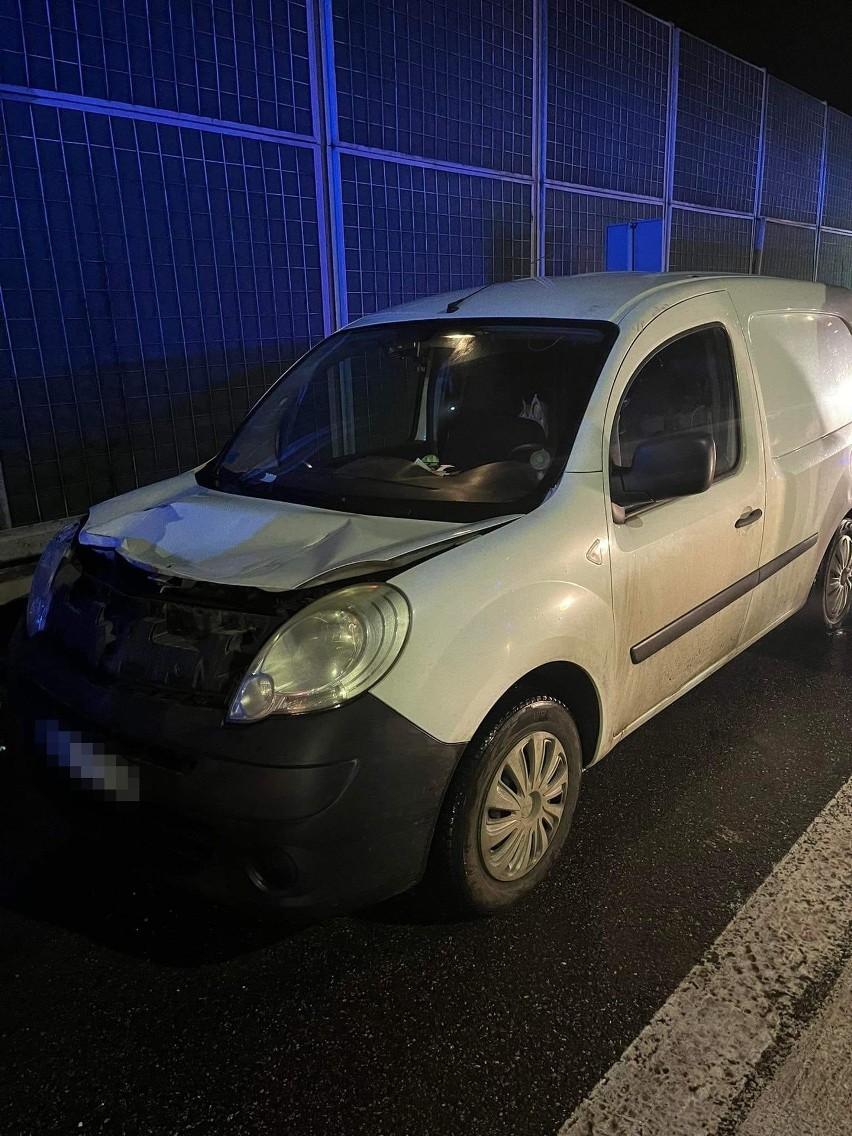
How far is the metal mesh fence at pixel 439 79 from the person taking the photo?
20.5 feet

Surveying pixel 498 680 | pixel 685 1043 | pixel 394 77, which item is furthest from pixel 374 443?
pixel 394 77

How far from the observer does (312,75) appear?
5984 millimetres

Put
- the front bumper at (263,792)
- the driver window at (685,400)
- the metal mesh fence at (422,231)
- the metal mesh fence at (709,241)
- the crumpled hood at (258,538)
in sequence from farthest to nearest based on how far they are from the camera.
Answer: the metal mesh fence at (709,241) < the metal mesh fence at (422,231) < the driver window at (685,400) < the crumpled hood at (258,538) < the front bumper at (263,792)

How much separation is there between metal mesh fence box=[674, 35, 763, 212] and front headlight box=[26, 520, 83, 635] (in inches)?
378

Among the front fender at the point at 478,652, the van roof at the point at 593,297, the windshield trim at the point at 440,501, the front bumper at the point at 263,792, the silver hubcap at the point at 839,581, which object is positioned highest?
the van roof at the point at 593,297

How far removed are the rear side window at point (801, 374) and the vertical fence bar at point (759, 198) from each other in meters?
8.23

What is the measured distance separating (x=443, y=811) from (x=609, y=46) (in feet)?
29.3

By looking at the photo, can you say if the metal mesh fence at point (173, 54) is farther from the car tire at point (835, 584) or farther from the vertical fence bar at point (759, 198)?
the vertical fence bar at point (759, 198)

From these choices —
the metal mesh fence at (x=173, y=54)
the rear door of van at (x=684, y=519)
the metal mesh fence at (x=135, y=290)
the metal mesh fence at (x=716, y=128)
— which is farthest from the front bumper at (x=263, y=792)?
the metal mesh fence at (x=716, y=128)

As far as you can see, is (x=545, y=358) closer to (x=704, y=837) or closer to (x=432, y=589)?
(x=432, y=589)

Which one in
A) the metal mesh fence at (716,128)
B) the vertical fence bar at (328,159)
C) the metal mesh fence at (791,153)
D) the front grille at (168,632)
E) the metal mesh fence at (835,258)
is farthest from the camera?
the metal mesh fence at (835,258)

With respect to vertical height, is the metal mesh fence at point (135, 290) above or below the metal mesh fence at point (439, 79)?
below

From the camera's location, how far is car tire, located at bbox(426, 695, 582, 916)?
6.89 ft

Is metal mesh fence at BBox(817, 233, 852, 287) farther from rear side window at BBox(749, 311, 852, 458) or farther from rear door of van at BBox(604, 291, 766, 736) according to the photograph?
rear door of van at BBox(604, 291, 766, 736)
